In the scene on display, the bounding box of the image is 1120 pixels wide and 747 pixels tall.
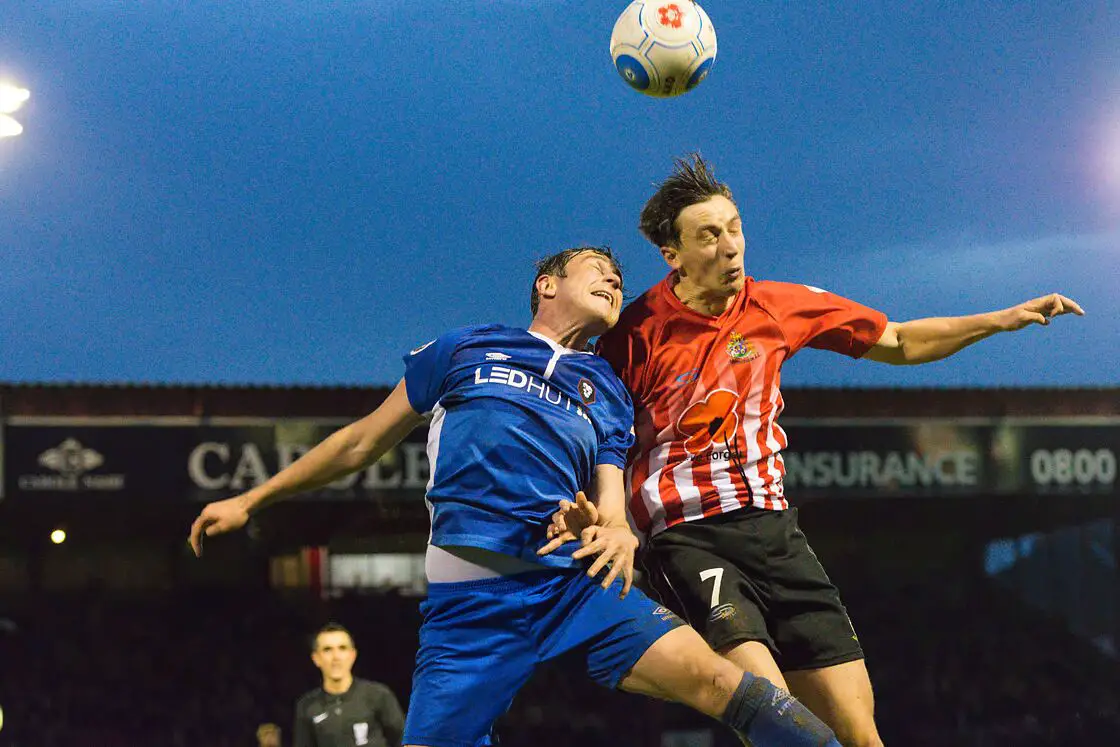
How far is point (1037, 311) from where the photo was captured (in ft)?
19.0

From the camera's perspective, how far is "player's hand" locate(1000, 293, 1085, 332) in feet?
18.8

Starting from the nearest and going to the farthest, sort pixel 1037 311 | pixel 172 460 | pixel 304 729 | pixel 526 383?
pixel 526 383 → pixel 1037 311 → pixel 304 729 → pixel 172 460

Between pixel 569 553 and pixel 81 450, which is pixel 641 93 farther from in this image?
pixel 81 450

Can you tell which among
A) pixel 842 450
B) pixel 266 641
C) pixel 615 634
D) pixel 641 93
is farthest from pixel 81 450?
pixel 615 634

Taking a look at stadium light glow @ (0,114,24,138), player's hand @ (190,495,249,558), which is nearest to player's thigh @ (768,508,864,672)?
player's hand @ (190,495,249,558)

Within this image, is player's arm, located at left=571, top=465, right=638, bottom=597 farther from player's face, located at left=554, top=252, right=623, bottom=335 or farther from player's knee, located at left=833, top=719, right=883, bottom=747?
player's knee, located at left=833, top=719, right=883, bottom=747

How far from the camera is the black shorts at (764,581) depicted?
4.96 meters

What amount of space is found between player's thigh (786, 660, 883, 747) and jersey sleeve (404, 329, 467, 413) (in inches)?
66.3

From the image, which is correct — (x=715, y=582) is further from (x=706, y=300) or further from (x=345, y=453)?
(x=345, y=453)

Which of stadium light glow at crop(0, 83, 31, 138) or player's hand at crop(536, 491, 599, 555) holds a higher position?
stadium light glow at crop(0, 83, 31, 138)

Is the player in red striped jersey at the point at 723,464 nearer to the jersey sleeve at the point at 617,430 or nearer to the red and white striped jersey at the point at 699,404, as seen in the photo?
the red and white striped jersey at the point at 699,404

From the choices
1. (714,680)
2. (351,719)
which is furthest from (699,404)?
(351,719)

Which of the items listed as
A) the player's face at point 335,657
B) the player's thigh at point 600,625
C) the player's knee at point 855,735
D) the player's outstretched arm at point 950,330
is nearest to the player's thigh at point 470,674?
the player's thigh at point 600,625

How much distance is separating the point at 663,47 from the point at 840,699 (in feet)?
9.32
